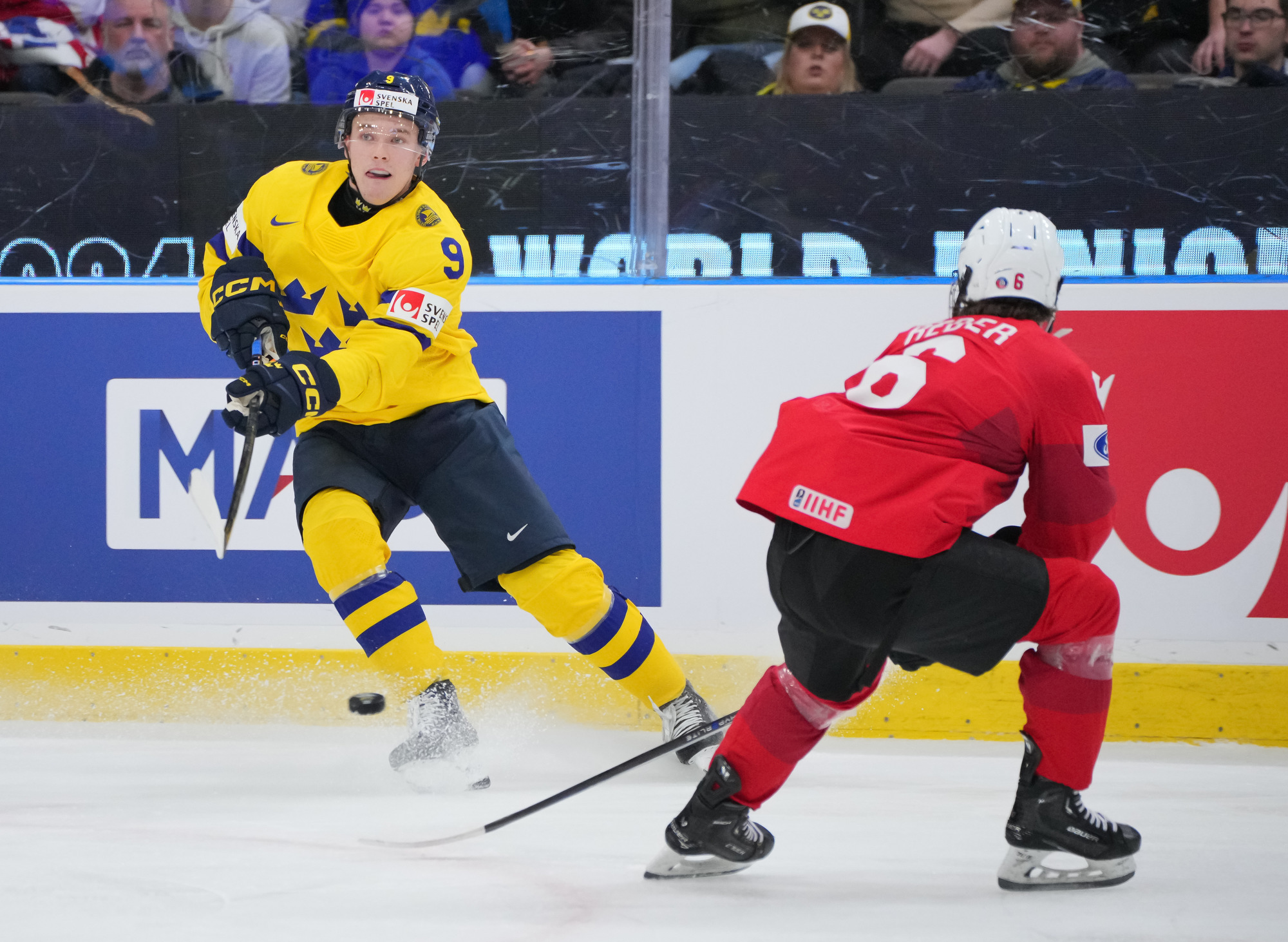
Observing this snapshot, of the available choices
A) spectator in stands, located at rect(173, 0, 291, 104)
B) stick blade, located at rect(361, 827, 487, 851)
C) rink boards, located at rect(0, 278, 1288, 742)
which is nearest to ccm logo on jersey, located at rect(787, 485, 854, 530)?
stick blade, located at rect(361, 827, 487, 851)

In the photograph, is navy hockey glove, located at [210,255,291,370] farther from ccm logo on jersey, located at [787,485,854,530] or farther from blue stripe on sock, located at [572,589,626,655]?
ccm logo on jersey, located at [787,485,854,530]

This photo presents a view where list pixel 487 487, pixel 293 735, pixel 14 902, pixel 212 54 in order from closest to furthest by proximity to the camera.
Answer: pixel 14 902, pixel 487 487, pixel 293 735, pixel 212 54

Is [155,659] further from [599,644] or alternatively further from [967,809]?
[967,809]

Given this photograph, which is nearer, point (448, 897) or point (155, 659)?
point (448, 897)

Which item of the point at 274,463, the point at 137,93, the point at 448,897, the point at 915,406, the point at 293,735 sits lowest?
the point at 293,735

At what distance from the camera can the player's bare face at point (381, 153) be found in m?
2.58

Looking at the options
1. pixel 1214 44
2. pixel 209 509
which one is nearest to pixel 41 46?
pixel 209 509

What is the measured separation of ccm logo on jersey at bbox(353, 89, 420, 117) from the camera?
2566mm

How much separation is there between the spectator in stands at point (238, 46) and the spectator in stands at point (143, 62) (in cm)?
3

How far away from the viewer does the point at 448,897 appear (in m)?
1.78

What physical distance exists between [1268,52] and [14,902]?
3221 millimetres

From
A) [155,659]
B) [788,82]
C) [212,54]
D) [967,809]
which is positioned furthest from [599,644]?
[212,54]

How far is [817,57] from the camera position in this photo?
3371 millimetres

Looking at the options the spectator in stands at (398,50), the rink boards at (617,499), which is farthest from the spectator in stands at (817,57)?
the spectator in stands at (398,50)
